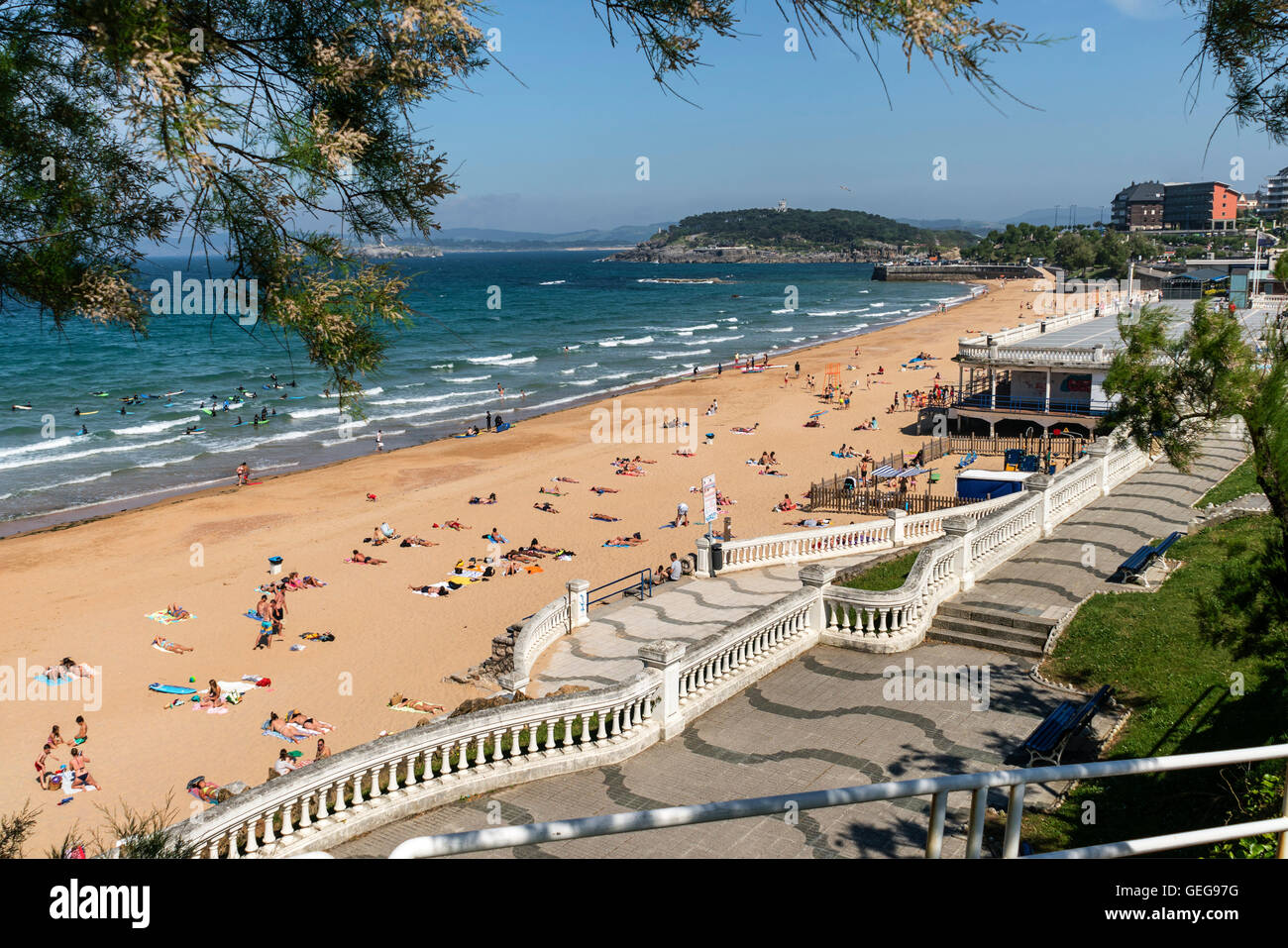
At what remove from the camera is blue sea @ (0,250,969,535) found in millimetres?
41125

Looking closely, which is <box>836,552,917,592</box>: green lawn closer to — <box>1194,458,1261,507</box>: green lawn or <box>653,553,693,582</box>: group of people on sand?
<box>653,553,693,582</box>: group of people on sand

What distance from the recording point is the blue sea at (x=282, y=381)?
135 ft

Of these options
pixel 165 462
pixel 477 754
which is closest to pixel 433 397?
pixel 165 462

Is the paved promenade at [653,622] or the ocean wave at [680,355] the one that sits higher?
the ocean wave at [680,355]

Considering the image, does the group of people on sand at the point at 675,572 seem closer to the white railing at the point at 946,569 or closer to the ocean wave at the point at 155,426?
the white railing at the point at 946,569

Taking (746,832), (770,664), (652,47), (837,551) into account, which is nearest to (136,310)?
(652,47)

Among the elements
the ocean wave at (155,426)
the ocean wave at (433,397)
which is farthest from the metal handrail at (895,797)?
the ocean wave at (433,397)

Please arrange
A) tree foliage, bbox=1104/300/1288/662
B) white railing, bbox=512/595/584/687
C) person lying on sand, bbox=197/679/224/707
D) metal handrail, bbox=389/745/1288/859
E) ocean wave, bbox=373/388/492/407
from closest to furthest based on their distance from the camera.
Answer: metal handrail, bbox=389/745/1288/859 → tree foliage, bbox=1104/300/1288/662 → white railing, bbox=512/595/584/687 → person lying on sand, bbox=197/679/224/707 → ocean wave, bbox=373/388/492/407

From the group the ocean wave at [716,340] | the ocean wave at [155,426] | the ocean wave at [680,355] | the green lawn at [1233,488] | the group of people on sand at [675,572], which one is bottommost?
the group of people on sand at [675,572]

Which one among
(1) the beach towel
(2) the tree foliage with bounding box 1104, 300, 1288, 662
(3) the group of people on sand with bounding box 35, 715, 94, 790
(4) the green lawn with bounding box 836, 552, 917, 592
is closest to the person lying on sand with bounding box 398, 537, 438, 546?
(1) the beach towel

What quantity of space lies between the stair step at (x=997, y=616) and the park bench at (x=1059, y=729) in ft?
8.54

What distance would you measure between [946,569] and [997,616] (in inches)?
52.6

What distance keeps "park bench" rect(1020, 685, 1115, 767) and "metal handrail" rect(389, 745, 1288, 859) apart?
6.73 m
